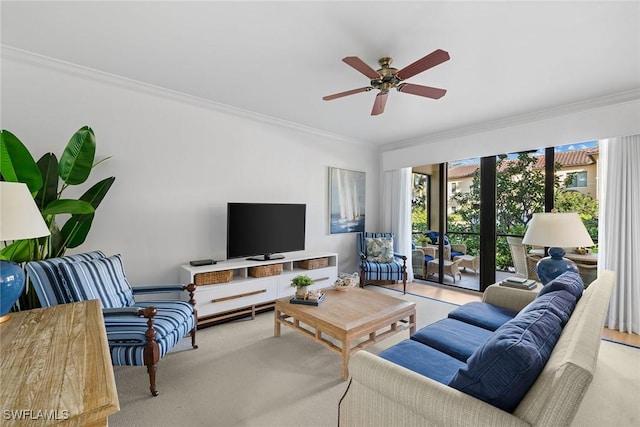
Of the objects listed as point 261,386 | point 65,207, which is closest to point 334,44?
point 65,207

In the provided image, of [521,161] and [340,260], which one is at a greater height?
[521,161]

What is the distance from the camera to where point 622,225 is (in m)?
3.16

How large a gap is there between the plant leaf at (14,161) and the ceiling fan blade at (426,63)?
284 cm

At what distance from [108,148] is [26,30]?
101 cm

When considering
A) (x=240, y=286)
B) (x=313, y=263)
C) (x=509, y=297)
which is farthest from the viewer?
(x=313, y=263)

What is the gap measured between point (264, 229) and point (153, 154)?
150cm

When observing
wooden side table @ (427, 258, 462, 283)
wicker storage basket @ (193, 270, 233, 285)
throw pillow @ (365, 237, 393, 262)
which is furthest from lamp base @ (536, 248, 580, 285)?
wicker storage basket @ (193, 270, 233, 285)

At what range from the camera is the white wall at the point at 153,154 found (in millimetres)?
2580

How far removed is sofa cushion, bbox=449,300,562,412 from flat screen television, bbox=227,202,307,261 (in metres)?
2.82

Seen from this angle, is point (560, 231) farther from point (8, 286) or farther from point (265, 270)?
point (8, 286)

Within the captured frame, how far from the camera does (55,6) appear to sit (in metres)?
1.90

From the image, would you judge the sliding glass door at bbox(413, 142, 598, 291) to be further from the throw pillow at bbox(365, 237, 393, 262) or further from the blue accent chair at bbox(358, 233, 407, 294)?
the blue accent chair at bbox(358, 233, 407, 294)

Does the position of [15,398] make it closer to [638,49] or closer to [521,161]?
[638,49]

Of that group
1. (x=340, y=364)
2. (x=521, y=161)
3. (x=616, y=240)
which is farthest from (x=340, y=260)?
(x=616, y=240)
